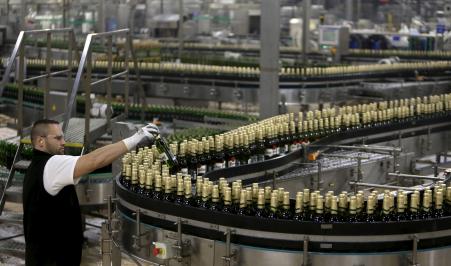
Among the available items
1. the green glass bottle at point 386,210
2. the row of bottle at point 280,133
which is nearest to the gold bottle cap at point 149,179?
the row of bottle at point 280,133

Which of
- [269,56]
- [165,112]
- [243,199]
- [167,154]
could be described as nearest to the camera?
[243,199]

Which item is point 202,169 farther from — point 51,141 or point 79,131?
point 79,131

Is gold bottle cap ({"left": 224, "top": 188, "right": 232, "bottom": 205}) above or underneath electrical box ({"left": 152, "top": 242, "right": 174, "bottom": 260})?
above

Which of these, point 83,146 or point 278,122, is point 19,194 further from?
point 278,122

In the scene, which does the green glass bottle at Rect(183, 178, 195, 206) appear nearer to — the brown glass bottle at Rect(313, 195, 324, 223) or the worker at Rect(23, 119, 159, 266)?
the worker at Rect(23, 119, 159, 266)

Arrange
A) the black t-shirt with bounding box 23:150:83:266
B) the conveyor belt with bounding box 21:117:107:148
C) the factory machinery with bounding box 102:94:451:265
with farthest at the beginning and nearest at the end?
the conveyor belt with bounding box 21:117:107:148
the factory machinery with bounding box 102:94:451:265
the black t-shirt with bounding box 23:150:83:266

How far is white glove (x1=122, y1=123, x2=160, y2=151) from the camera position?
15.3ft

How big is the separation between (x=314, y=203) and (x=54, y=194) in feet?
5.04

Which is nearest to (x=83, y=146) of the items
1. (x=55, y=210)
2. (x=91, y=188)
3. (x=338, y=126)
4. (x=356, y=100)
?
(x=91, y=188)

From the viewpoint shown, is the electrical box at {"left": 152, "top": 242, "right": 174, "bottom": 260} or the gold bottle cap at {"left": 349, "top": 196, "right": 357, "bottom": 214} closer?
the gold bottle cap at {"left": 349, "top": 196, "right": 357, "bottom": 214}

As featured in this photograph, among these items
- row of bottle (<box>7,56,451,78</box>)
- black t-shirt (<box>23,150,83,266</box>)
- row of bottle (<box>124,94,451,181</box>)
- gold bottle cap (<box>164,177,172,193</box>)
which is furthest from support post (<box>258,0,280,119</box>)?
black t-shirt (<box>23,150,83,266</box>)

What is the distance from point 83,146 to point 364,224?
3809 millimetres

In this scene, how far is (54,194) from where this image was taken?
15.3ft

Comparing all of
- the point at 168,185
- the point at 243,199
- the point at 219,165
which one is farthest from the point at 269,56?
the point at 243,199
